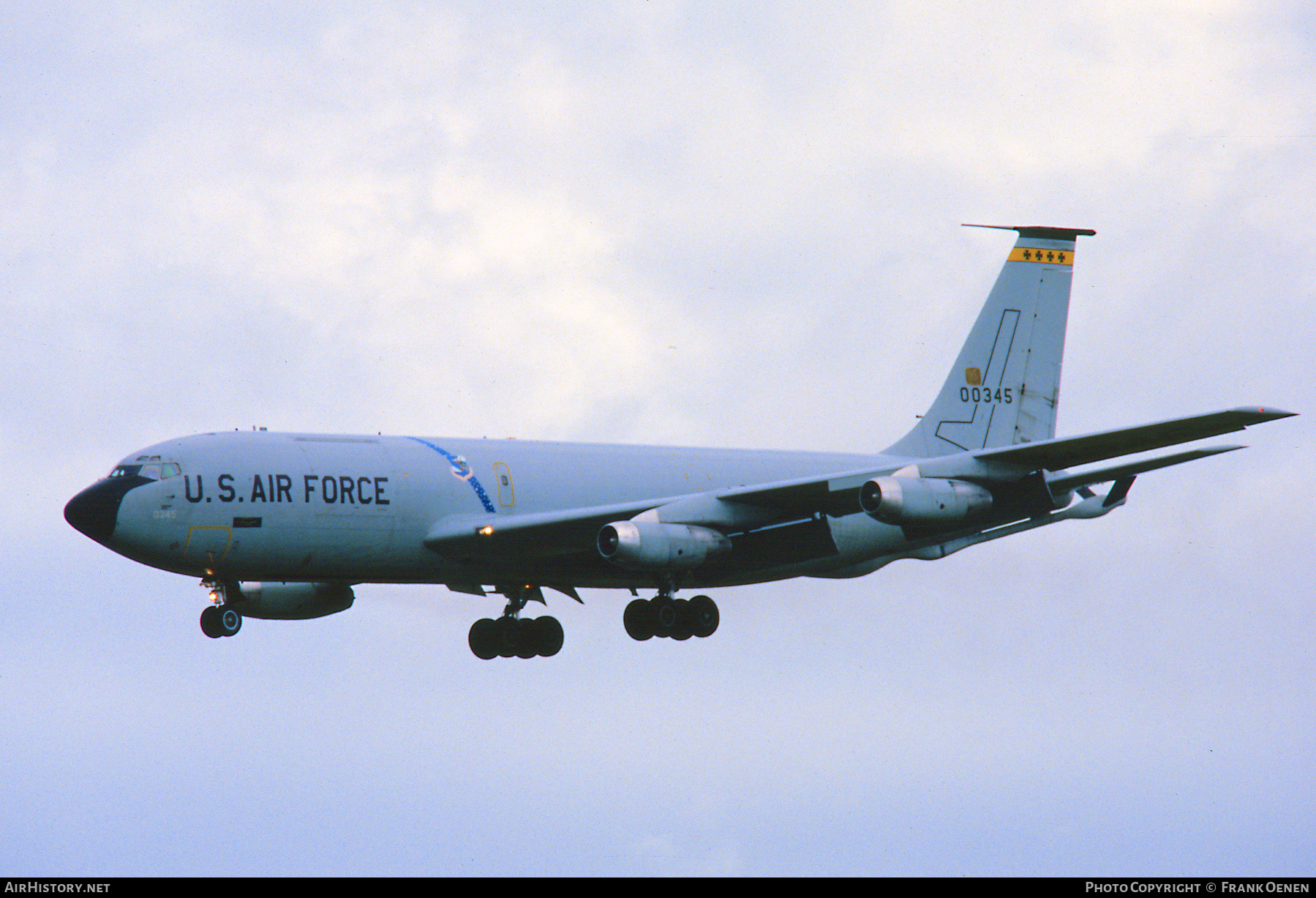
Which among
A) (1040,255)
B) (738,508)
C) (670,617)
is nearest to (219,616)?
(670,617)

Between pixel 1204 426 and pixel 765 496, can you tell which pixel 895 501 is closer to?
pixel 765 496

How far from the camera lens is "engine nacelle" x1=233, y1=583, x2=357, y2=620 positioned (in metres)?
39.8

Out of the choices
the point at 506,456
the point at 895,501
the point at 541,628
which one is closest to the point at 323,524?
the point at 506,456

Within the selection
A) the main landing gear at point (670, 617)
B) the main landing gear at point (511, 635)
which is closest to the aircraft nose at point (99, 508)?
the main landing gear at point (511, 635)

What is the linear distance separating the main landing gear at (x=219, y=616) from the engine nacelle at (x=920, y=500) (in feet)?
45.3

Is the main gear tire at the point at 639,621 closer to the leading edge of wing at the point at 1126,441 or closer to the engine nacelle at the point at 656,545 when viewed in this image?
the engine nacelle at the point at 656,545

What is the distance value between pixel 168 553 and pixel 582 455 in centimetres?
1062

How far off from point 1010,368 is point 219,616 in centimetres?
2315

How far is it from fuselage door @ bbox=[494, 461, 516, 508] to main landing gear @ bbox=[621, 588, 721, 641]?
4.28m

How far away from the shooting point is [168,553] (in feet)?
106

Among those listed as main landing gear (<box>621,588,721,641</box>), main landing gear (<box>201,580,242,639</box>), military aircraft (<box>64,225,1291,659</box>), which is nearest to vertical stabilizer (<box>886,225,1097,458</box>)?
military aircraft (<box>64,225,1291,659</box>)

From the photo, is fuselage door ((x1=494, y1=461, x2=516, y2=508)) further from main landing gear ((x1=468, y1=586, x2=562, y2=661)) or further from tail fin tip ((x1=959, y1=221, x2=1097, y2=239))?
tail fin tip ((x1=959, y1=221, x2=1097, y2=239))

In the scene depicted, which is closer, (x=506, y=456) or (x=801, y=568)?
(x=506, y=456)

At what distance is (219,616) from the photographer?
33594 millimetres
